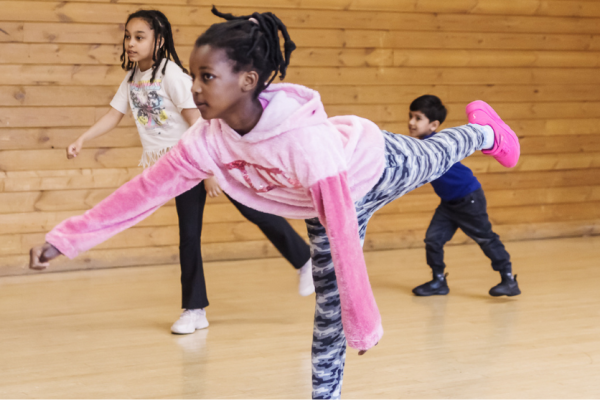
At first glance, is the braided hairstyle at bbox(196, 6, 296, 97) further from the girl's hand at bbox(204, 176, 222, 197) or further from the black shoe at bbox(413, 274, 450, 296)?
the black shoe at bbox(413, 274, 450, 296)

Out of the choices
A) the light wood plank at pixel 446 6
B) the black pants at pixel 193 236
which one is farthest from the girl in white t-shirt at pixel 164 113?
the light wood plank at pixel 446 6

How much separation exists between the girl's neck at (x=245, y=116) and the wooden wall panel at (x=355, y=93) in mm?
2522

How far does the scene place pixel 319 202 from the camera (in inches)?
54.5

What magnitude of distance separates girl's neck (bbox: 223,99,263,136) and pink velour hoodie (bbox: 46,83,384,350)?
19 millimetres

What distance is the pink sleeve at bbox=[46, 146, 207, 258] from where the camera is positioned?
4.73 ft

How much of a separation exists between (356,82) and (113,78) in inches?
60.7

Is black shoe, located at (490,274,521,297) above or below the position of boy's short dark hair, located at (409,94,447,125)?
below

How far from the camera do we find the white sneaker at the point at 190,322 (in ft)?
8.34

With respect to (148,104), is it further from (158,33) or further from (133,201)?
(133,201)

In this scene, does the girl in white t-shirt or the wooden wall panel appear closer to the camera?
the girl in white t-shirt

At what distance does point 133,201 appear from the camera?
4.82 ft

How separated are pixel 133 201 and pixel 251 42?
17.5 inches

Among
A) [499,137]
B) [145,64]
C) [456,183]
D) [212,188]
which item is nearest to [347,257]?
[499,137]

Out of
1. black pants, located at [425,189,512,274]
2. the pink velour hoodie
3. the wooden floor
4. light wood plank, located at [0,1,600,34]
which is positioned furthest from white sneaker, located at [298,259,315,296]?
light wood plank, located at [0,1,600,34]
